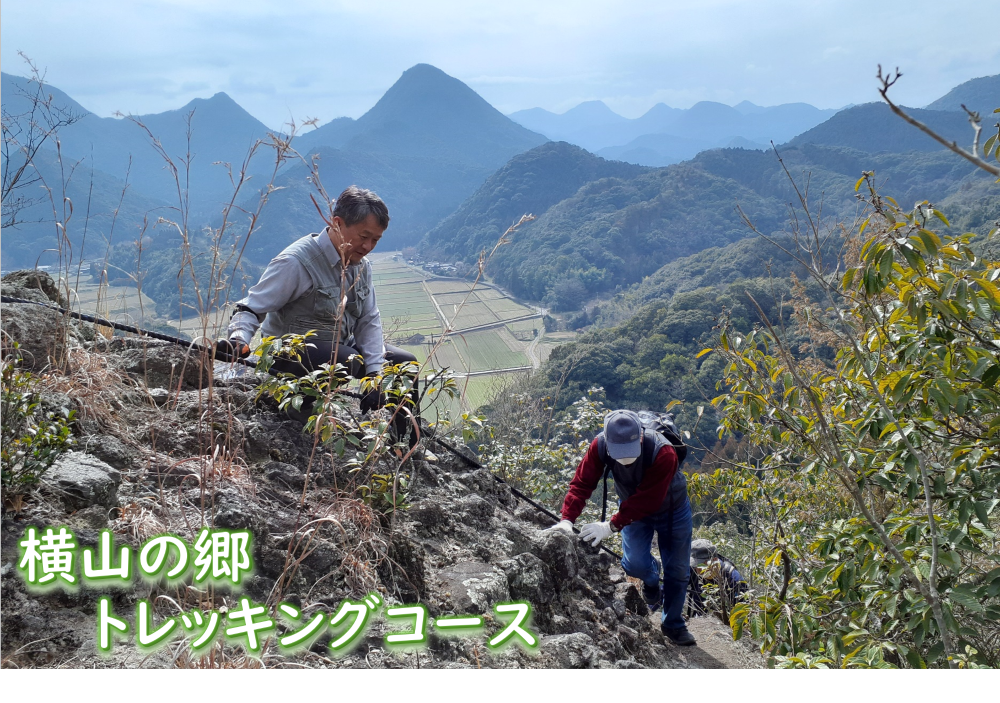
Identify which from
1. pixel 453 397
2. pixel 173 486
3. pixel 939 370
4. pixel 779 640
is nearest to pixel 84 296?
pixel 173 486

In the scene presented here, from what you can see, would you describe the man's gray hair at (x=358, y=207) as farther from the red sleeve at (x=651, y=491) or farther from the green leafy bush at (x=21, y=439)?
the red sleeve at (x=651, y=491)

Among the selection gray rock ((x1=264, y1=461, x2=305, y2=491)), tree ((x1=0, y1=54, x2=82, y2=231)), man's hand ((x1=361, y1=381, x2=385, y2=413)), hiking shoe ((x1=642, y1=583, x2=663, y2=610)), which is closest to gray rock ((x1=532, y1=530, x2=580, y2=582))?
hiking shoe ((x1=642, y1=583, x2=663, y2=610))

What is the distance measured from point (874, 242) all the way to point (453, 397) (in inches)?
62.7

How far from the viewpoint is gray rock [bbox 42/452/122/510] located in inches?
82.9

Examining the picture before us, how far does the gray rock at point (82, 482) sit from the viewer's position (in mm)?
2105

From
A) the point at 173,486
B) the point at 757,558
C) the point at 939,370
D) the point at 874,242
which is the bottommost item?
the point at 757,558

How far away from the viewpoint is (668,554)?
368 cm

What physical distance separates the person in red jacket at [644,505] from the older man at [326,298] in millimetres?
1095

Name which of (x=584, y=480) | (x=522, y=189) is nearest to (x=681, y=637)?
(x=584, y=480)

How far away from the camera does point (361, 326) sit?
3.26 m

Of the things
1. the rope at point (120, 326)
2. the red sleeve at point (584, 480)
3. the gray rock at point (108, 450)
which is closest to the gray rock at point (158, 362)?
the rope at point (120, 326)

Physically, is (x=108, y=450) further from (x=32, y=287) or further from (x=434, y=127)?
(x=434, y=127)

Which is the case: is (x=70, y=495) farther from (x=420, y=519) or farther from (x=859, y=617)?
(x=859, y=617)

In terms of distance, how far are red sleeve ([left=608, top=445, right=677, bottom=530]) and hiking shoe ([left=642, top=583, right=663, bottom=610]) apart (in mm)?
671
